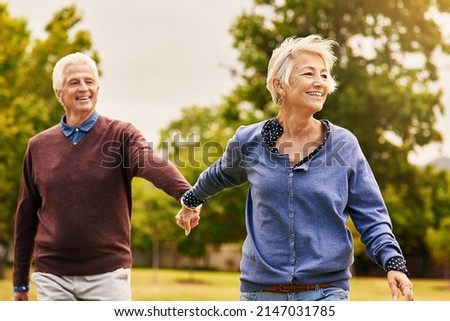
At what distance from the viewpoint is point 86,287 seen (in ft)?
15.3

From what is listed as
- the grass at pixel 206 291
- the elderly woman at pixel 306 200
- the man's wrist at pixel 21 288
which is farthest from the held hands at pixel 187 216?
the grass at pixel 206 291

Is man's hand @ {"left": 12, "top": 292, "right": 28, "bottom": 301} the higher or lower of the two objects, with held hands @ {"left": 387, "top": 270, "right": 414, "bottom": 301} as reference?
lower

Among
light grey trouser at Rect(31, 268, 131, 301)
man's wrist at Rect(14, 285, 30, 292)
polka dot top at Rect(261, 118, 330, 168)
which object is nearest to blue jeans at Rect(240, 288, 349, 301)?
polka dot top at Rect(261, 118, 330, 168)

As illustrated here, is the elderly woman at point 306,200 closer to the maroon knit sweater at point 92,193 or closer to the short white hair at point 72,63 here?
the maroon knit sweater at point 92,193

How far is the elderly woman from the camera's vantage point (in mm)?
3508

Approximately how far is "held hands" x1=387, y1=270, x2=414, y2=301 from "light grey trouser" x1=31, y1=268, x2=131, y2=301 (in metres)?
1.86

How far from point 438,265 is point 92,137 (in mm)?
44288

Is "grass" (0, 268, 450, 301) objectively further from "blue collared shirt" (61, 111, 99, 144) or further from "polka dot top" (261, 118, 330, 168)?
"polka dot top" (261, 118, 330, 168)

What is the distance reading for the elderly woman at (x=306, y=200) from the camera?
11.5 feet

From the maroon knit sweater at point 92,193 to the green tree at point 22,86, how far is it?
18.7 metres

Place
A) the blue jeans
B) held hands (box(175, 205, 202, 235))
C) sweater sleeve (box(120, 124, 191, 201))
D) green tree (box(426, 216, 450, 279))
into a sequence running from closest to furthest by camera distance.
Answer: the blue jeans
held hands (box(175, 205, 202, 235))
sweater sleeve (box(120, 124, 191, 201))
green tree (box(426, 216, 450, 279))

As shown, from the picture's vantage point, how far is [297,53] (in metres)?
3.67
